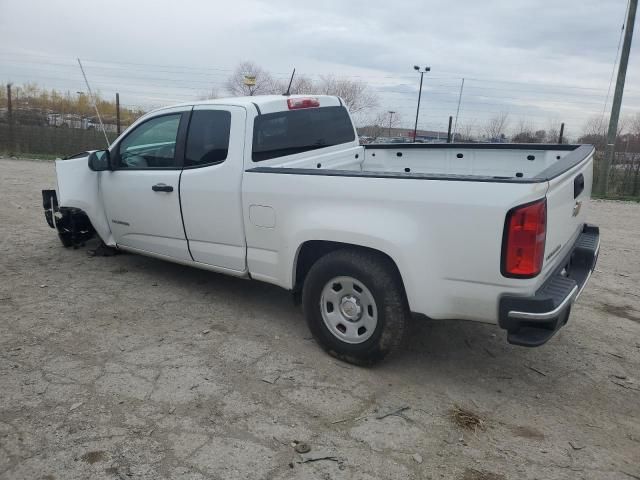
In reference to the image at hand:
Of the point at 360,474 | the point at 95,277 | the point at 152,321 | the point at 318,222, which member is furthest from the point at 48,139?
the point at 360,474

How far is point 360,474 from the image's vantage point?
8.42 ft

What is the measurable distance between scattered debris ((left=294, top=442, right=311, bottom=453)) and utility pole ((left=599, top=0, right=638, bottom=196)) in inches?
532

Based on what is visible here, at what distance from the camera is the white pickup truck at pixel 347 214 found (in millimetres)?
→ 2924

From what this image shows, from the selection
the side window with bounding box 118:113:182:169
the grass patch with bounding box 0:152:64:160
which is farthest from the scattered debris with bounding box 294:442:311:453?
the grass patch with bounding box 0:152:64:160

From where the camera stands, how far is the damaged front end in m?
6.13

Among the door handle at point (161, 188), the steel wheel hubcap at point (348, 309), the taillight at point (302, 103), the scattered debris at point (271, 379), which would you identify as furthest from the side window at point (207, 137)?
the scattered debris at point (271, 379)

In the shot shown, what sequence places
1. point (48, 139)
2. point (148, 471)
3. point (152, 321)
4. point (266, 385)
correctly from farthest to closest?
point (48, 139)
point (152, 321)
point (266, 385)
point (148, 471)

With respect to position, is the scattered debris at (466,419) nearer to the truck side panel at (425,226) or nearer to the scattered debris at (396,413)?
the scattered debris at (396,413)

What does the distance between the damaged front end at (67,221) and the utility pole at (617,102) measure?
41.9 ft

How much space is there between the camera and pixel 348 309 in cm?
357

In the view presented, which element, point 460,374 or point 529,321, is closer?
point 529,321

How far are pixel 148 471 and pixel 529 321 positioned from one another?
213 centimetres

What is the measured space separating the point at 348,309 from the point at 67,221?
4.20 meters

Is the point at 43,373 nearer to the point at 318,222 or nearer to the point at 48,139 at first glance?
the point at 318,222
